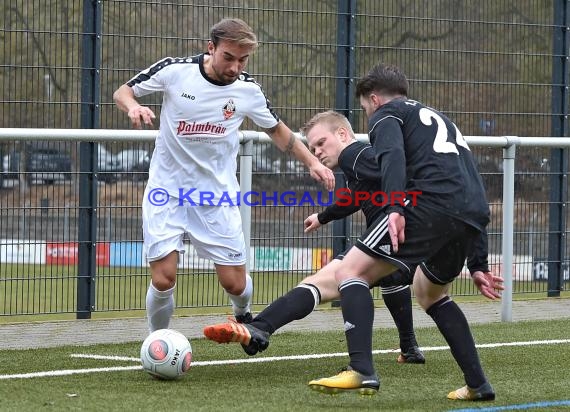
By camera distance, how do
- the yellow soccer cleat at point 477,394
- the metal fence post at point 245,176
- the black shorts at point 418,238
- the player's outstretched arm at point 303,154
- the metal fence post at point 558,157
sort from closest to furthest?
the black shorts at point 418,238, the yellow soccer cleat at point 477,394, the player's outstretched arm at point 303,154, the metal fence post at point 245,176, the metal fence post at point 558,157

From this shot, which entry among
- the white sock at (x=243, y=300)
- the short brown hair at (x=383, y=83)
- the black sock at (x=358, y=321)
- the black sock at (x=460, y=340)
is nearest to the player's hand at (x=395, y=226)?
the black sock at (x=358, y=321)

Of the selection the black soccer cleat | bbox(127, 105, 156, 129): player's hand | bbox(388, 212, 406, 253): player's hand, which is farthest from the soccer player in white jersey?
bbox(388, 212, 406, 253): player's hand

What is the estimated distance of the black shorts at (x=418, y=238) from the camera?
239 inches

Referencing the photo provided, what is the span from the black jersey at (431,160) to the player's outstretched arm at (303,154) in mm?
1228

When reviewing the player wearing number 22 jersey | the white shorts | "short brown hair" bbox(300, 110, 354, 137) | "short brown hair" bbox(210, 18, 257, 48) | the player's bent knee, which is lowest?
the player's bent knee

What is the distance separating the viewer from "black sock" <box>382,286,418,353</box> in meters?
7.73

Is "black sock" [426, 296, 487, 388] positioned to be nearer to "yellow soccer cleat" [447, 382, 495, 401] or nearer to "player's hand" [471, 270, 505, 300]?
"yellow soccer cleat" [447, 382, 495, 401]

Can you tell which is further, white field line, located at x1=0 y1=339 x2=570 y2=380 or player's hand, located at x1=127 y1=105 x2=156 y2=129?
white field line, located at x1=0 y1=339 x2=570 y2=380

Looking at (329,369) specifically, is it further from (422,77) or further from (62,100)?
(422,77)

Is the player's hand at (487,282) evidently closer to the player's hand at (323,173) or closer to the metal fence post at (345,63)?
the player's hand at (323,173)

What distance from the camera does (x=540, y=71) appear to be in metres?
13.1

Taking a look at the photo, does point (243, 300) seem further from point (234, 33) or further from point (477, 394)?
point (477, 394)

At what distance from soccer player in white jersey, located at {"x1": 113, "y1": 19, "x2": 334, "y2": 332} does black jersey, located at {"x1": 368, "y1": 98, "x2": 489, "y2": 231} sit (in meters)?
1.23

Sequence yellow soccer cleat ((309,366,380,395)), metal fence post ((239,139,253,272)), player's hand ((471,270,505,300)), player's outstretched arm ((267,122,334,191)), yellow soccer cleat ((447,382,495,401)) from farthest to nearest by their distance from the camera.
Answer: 1. metal fence post ((239,139,253,272))
2. player's outstretched arm ((267,122,334,191))
3. player's hand ((471,270,505,300))
4. yellow soccer cleat ((447,382,495,401))
5. yellow soccer cleat ((309,366,380,395))
